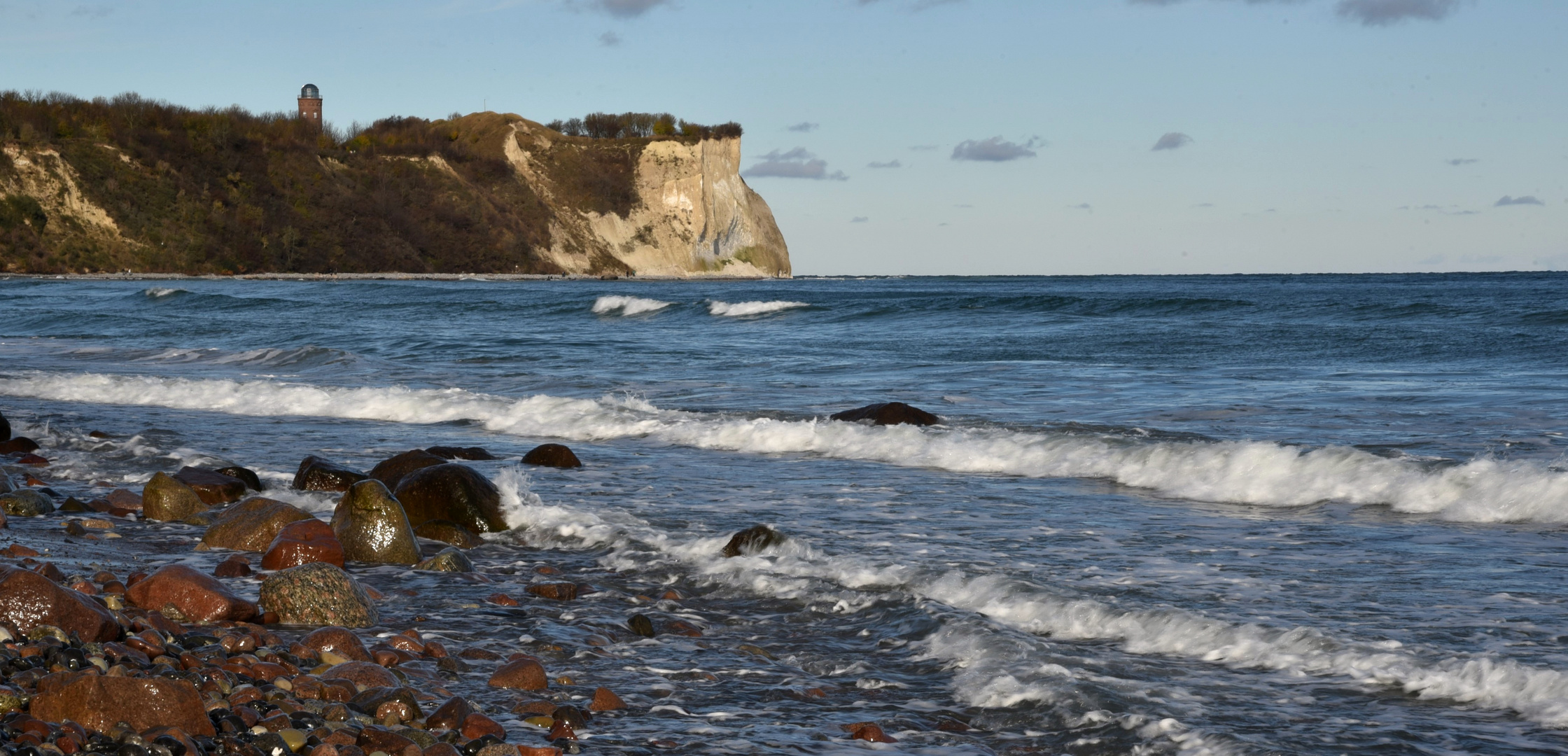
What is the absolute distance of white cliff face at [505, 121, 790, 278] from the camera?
3932 inches

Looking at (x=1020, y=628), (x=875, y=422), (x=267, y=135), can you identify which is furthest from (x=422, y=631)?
(x=267, y=135)

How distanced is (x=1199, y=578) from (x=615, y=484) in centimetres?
395

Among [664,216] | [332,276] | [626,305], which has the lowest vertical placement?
[626,305]

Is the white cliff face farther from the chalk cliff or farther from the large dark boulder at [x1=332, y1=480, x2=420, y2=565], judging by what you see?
the large dark boulder at [x1=332, y1=480, x2=420, y2=565]

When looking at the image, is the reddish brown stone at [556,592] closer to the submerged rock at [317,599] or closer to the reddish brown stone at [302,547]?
the submerged rock at [317,599]

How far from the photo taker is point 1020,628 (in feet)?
14.0

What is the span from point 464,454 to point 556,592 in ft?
12.6

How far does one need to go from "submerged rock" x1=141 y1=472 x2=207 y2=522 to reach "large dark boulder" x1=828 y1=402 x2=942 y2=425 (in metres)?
5.26

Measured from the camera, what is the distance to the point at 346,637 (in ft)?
12.5

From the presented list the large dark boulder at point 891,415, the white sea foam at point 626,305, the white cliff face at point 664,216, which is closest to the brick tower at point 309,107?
the white cliff face at point 664,216

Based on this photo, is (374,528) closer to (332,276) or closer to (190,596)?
(190,596)

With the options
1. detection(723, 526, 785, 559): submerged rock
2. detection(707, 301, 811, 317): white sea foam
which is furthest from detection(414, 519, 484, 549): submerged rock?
detection(707, 301, 811, 317): white sea foam

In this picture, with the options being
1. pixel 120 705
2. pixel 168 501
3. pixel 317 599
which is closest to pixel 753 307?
pixel 168 501

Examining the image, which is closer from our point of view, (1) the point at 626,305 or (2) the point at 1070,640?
(2) the point at 1070,640
